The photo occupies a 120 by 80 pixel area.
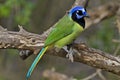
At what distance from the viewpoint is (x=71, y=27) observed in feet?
14.5

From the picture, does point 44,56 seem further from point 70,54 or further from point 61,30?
point 70,54

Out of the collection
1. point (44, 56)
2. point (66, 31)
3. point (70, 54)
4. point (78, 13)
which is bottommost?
point (44, 56)

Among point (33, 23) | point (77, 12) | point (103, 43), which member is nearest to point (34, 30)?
point (33, 23)

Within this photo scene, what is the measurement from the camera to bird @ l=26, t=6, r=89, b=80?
4352 millimetres

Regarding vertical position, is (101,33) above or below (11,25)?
below

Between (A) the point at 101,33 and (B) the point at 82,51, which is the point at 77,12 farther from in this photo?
(A) the point at 101,33

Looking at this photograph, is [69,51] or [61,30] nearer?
[69,51]

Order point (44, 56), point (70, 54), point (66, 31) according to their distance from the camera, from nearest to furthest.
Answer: point (70, 54) < point (66, 31) < point (44, 56)

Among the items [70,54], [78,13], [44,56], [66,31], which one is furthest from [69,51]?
[44,56]

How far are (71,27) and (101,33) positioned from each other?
2.45m

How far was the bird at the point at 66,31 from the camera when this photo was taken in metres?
4.35

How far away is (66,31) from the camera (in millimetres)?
4406

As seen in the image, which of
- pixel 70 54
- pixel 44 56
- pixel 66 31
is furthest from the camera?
pixel 44 56

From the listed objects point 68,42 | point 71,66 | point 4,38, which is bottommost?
point 71,66
